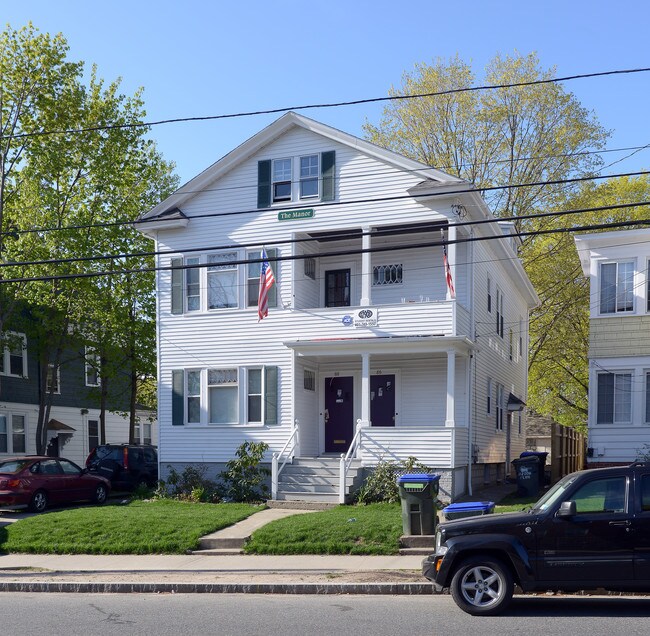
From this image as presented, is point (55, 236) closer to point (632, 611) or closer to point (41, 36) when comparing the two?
point (41, 36)

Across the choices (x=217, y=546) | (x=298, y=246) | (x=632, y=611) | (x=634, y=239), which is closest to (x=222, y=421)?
(x=298, y=246)

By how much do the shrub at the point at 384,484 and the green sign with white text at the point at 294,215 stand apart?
7.00 metres

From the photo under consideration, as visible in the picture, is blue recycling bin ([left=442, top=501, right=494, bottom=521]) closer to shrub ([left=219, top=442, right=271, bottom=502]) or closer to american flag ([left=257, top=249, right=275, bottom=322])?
shrub ([left=219, top=442, right=271, bottom=502])

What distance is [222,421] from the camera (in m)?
23.1

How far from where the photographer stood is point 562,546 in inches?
380

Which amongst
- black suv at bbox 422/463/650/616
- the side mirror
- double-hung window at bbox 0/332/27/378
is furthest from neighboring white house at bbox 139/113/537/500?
the side mirror

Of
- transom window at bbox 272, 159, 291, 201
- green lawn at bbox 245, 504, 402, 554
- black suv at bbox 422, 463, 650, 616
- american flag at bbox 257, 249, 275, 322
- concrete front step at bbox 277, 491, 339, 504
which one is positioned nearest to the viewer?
black suv at bbox 422, 463, 650, 616

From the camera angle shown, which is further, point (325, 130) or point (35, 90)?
point (35, 90)

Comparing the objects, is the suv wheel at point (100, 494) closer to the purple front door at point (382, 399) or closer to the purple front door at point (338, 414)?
the purple front door at point (338, 414)

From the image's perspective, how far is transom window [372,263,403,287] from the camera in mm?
23375

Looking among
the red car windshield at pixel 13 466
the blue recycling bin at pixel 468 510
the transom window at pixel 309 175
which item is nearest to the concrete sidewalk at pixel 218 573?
the blue recycling bin at pixel 468 510

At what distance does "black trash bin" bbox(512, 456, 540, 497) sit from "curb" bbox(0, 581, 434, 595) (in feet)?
33.3

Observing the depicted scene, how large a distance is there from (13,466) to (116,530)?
19.9 ft

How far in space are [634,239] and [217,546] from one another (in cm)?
Result: 1340
